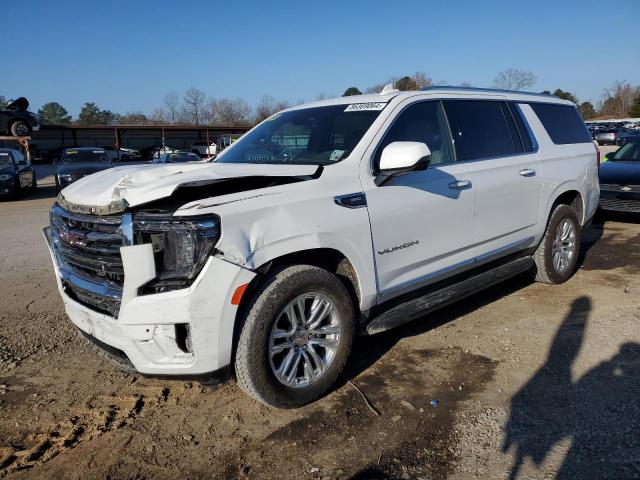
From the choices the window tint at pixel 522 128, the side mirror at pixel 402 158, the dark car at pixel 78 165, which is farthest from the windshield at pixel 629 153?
the dark car at pixel 78 165

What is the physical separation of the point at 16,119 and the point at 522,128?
88.5 feet

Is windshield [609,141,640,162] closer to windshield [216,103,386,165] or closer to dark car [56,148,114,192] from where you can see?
windshield [216,103,386,165]

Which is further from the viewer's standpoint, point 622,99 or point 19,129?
point 622,99

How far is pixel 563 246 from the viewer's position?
5.74 m

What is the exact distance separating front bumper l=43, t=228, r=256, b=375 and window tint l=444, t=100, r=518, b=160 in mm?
2386

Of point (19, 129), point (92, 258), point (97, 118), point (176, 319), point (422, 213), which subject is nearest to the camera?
point (176, 319)

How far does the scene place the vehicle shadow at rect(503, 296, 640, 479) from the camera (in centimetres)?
268

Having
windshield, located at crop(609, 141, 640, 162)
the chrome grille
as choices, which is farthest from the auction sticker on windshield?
windshield, located at crop(609, 141, 640, 162)

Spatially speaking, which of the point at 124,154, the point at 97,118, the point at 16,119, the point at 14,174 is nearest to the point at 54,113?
the point at 97,118

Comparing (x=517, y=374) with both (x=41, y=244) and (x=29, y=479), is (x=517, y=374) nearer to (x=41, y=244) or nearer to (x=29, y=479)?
(x=29, y=479)

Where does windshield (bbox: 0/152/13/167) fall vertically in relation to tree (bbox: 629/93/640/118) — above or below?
below

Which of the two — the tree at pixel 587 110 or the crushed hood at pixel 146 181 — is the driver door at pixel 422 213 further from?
the tree at pixel 587 110

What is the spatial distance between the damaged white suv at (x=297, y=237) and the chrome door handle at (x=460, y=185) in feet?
0.04

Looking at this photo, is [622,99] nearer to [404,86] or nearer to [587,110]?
[587,110]
